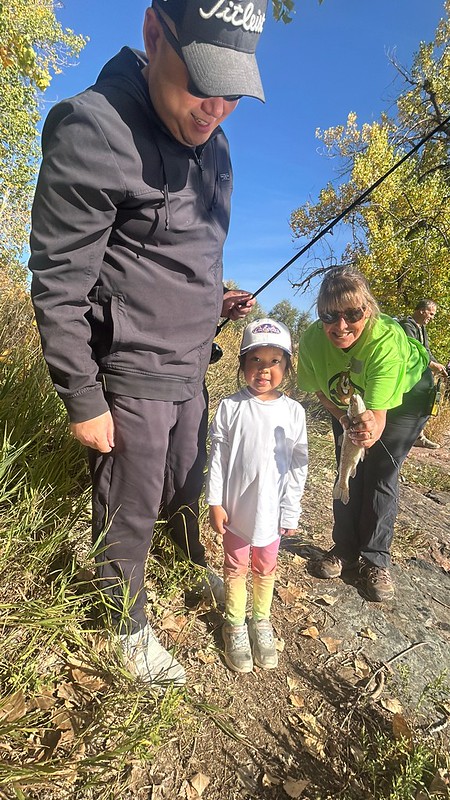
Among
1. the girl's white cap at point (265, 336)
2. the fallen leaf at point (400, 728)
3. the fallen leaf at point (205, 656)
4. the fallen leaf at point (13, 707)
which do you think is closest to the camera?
the fallen leaf at point (13, 707)

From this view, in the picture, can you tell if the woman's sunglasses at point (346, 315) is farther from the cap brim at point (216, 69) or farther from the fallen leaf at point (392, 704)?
the fallen leaf at point (392, 704)

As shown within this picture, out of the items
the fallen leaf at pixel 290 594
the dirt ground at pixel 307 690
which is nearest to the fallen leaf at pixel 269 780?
the dirt ground at pixel 307 690

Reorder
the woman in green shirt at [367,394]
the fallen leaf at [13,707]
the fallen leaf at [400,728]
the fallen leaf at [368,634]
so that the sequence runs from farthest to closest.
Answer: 1. the fallen leaf at [368,634]
2. the woman in green shirt at [367,394]
3. the fallen leaf at [400,728]
4. the fallen leaf at [13,707]

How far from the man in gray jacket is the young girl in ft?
0.67

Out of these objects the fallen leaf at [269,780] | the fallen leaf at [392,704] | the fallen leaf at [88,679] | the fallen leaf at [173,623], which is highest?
the fallen leaf at [88,679]

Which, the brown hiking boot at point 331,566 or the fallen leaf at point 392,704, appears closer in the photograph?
the fallen leaf at point 392,704

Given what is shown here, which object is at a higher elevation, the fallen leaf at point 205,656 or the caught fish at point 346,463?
the caught fish at point 346,463

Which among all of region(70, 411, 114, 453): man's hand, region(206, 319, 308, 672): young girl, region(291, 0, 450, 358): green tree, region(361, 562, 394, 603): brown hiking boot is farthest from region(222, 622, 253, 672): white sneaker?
region(291, 0, 450, 358): green tree

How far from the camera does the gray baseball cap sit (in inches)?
54.7

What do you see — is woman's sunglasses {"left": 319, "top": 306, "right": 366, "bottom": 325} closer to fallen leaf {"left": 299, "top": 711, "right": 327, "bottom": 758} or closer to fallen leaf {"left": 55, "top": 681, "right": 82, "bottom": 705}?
fallen leaf {"left": 299, "top": 711, "right": 327, "bottom": 758}

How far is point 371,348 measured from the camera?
2.47 metres

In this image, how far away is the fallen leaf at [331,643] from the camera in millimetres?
2484

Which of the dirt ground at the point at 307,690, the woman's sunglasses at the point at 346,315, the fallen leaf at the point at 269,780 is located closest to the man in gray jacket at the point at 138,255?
the dirt ground at the point at 307,690

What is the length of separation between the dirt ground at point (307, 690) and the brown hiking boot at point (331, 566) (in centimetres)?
6
